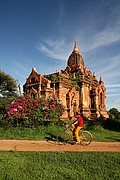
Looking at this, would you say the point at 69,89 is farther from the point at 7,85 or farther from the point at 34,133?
the point at 7,85

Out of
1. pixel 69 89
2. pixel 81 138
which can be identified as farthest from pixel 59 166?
pixel 69 89

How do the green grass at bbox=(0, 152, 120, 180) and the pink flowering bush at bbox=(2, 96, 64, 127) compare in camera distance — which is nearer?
the green grass at bbox=(0, 152, 120, 180)

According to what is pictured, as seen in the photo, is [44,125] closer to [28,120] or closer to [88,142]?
[28,120]

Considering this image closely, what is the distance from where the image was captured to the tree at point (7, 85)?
3566 cm

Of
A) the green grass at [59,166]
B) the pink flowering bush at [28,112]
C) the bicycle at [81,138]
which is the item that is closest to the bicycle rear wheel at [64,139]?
the bicycle at [81,138]

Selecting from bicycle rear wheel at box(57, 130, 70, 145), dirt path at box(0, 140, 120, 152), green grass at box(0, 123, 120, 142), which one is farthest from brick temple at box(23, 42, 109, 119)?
dirt path at box(0, 140, 120, 152)

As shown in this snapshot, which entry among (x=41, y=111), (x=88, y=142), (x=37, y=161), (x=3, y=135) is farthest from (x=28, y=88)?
(x=37, y=161)

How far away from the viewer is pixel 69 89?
22188 mm

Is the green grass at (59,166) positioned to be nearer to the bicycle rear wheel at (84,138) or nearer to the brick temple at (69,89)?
the bicycle rear wheel at (84,138)

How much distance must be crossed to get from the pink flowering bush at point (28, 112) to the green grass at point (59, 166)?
4705mm

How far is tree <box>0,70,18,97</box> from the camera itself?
35.7 m

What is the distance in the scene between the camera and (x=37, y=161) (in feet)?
19.7

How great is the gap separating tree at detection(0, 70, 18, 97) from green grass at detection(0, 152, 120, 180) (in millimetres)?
30761

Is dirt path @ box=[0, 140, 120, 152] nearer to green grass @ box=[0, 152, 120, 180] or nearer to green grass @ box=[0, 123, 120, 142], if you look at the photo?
green grass @ box=[0, 152, 120, 180]
